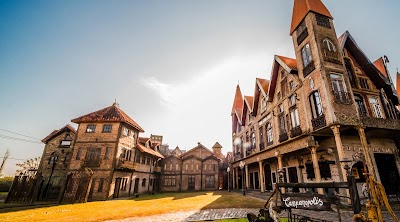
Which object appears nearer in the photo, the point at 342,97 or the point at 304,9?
the point at 342,97

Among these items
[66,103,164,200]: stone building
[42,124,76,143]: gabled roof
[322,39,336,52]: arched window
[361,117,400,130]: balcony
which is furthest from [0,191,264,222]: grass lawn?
[42,124,76,143]: gabled roof

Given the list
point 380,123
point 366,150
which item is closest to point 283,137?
point 366,150

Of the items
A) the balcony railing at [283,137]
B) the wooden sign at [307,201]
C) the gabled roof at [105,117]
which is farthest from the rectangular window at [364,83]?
the gabled roof at [105,117]

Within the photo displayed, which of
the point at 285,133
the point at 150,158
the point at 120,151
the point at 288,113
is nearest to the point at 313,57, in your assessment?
the point at 288,113

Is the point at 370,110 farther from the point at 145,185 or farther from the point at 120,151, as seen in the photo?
the point at 145,185

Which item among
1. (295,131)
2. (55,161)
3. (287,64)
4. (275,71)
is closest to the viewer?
(295,131)

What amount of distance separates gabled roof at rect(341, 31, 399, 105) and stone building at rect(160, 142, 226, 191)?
26319 mm

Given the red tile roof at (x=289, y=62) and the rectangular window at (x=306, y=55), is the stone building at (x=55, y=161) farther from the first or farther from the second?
the rectangular window at (x=306, y=55)

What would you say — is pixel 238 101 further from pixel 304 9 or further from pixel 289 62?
pixel 304 9

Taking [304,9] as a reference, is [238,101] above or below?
below

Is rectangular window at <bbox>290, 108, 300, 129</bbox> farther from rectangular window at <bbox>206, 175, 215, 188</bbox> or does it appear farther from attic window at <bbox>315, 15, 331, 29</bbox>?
rectangular window at <bbox>206, 175, 215, 188</bbox>

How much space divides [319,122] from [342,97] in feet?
6.98

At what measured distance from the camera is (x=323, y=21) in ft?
44.1

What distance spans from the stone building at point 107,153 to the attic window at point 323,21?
21360 millimetres
